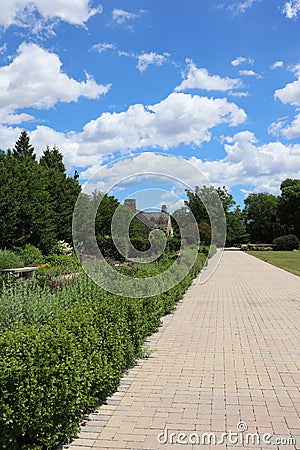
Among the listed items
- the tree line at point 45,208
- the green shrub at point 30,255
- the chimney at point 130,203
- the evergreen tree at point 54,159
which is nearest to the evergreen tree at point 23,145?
the evergreen tree at point 54,159

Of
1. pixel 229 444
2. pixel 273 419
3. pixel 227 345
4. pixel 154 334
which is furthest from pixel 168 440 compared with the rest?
pixel 154 334

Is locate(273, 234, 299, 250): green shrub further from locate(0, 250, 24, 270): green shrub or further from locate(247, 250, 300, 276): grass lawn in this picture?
locate(0, 250, 24, 270): green shrub

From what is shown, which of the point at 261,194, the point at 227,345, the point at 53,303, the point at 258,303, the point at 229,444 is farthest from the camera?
the point at 261,194

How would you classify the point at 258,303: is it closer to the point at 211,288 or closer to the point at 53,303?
Answer: the point at 211,288

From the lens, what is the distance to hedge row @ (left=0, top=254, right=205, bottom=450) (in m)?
3.14

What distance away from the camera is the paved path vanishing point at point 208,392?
3.81 metres

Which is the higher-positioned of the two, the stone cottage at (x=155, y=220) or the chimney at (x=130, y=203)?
the chimney at (x=130, y=203)

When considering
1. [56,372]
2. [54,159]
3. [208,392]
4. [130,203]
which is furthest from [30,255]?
[54,159]

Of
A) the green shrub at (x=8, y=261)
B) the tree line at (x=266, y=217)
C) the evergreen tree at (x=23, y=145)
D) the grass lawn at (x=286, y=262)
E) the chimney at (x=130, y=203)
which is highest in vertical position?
the evergreen tree at (x=23, y=145)

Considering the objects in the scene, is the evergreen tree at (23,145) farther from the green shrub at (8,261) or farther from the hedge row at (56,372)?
the hedge row at (56,372)

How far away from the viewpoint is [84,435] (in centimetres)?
384

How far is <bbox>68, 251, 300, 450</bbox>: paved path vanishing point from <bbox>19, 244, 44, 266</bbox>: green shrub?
1244 centimetres

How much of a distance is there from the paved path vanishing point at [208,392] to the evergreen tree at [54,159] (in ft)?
144

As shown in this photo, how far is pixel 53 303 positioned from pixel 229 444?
268 centimetres
